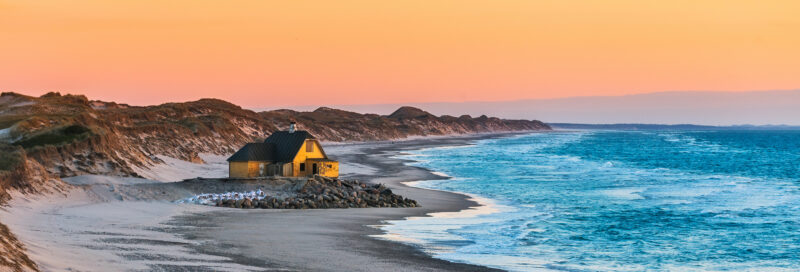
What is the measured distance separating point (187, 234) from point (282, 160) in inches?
865

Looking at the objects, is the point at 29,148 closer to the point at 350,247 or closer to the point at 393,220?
the point at 393,220

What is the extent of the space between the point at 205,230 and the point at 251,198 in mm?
11071

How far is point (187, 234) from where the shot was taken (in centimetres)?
2917

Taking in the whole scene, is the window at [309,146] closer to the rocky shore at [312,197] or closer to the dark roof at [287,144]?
the dark roof at [287,144]

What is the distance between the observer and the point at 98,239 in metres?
26.3

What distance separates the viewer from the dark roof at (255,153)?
50.1 meters

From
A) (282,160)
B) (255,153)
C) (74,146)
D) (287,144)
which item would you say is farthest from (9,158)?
(287,144)

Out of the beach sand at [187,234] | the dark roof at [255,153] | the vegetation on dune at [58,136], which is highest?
the vegetation on dune at [58,136]

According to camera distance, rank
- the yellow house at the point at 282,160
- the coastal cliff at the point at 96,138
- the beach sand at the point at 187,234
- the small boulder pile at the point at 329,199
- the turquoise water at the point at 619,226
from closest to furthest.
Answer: the beach sand at the point at 187,234
the turquoise water at the point at 619,226
the small boulder pile at the point at 329,199
the coastal cliff at the point at 96,138
the yellow house at the point at 282,160

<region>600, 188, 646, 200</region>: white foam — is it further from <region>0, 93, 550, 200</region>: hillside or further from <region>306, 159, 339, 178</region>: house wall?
<region>0, 93, 550, 200</region>: hillside

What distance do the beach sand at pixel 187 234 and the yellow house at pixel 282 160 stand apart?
7313mm

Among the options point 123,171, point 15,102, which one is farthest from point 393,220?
point 15,102

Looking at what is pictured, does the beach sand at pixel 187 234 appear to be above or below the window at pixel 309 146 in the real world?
below

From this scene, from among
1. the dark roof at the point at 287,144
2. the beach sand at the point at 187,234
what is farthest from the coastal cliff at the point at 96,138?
the dark roof at the point at 287,144
